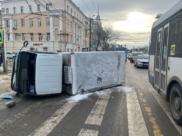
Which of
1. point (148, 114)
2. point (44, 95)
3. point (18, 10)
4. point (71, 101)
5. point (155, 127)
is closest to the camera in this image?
point (155, 127)

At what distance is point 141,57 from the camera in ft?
67.6

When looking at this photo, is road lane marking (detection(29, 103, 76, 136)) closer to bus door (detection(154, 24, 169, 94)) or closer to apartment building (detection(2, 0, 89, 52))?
bus door (detection(154, 24, 169, 94))

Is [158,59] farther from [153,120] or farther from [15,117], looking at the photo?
[15,117]

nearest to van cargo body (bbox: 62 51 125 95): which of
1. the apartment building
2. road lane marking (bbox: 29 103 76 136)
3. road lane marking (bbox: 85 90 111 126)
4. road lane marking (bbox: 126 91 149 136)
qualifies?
road lane marking (bbox: 85 90 111 126)

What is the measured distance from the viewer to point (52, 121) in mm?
4234

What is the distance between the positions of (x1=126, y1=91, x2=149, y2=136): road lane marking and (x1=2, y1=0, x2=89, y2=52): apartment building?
132 feet

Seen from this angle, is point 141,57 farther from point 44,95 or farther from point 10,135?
point 10,135

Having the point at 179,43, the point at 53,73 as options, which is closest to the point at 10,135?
the point at 53,73

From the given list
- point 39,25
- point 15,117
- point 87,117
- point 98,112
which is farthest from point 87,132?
point 39,25

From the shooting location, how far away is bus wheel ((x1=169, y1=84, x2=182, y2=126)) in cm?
399

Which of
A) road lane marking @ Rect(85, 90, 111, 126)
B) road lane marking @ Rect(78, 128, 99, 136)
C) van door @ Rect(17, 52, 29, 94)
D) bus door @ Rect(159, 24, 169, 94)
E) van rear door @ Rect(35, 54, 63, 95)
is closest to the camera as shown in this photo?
road lane marking @ Rect(78, 128, 99, 136)

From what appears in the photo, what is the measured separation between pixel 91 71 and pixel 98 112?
2631mm

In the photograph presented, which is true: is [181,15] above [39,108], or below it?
above

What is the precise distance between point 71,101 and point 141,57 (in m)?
16.3
